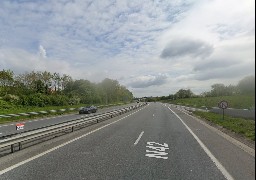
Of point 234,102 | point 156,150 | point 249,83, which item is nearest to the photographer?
point 249,83

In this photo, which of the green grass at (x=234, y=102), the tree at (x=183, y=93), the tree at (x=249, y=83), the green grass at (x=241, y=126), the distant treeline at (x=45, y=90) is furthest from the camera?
the tree at (x=183, y=93)

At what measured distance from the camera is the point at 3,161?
8.58 m

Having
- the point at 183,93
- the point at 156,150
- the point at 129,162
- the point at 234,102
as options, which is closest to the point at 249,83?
the point at 129,162

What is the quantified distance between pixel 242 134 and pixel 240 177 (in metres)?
9.99

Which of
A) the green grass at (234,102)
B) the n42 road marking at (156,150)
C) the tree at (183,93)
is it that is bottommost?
the n42 road marking at (156,150)

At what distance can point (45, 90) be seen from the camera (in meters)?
73.1

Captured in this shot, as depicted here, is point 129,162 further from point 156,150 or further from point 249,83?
point 249,83

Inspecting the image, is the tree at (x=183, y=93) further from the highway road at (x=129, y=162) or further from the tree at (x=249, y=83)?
the tree at (x=249, y=83)

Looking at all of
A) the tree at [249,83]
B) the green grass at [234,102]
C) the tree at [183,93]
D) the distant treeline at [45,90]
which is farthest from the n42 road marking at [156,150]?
the tree at [183,93]

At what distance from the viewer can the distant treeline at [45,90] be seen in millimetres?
48344

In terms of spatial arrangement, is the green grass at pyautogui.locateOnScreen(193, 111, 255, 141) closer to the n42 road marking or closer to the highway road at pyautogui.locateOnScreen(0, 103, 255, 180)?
the highway road at pyautogui.locateOnScreen(0, 103, 255, 180)

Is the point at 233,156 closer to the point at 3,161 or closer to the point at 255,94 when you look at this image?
the point at 255,94

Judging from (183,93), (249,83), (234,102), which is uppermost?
(183,93)

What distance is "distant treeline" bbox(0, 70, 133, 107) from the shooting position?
159 feet
